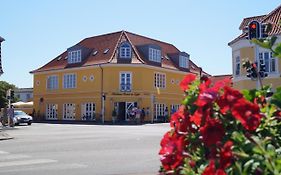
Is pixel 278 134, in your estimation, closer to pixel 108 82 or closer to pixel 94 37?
pixel 108 82

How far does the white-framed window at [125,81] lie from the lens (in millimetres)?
46028

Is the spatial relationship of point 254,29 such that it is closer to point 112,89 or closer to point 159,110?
point 112,89

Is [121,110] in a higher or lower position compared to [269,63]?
lower

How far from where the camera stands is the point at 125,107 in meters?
45.8

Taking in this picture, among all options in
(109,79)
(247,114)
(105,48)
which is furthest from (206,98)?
(105,48)

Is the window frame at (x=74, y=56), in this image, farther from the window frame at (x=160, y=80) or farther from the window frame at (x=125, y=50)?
the window frame at (x=160, y=80)

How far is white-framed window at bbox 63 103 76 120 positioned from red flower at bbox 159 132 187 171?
155ft

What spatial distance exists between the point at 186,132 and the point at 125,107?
43.4 metres

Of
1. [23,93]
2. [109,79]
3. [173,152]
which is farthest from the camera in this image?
[23,93]

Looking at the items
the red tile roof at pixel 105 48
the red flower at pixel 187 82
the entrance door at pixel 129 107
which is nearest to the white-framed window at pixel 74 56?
the red tile roof at pixel 105 48

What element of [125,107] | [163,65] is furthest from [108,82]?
[163,65]

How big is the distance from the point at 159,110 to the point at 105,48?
31.3 feet

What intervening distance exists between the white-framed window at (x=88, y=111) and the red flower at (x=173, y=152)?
145 feet

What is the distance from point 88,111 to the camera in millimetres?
47719
